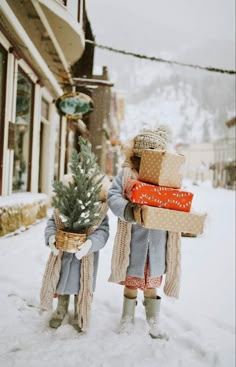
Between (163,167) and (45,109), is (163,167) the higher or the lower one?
the lower one

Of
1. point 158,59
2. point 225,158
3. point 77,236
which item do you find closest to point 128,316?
point 77,236

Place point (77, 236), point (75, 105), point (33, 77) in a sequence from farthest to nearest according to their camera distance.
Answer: point (33, 77) → point (75, 105) → point (77, 236)

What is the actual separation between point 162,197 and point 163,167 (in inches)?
6.7

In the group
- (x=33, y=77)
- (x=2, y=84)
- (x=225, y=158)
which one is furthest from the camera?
(x=225, y=158)

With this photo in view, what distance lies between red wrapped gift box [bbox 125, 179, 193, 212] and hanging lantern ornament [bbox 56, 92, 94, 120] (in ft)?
8.65

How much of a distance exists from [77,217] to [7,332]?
0.75 metres

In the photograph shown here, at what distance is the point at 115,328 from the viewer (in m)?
2.26

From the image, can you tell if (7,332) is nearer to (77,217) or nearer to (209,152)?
(77,217)

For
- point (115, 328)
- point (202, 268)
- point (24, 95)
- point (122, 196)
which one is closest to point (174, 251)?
point (122, 196)

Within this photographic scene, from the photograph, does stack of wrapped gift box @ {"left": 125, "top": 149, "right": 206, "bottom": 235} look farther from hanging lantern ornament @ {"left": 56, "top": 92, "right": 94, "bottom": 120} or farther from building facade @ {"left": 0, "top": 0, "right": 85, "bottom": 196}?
hanging lantern ornament @ {"left": 56, "top": 92, "right": 94, "bottom": 120}

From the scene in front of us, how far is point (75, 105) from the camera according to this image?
455 cm

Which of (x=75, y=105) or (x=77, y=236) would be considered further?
(x=75, y=105)

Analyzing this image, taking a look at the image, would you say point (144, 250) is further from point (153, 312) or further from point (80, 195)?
point (80, 195)

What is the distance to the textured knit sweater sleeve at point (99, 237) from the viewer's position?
201cm
